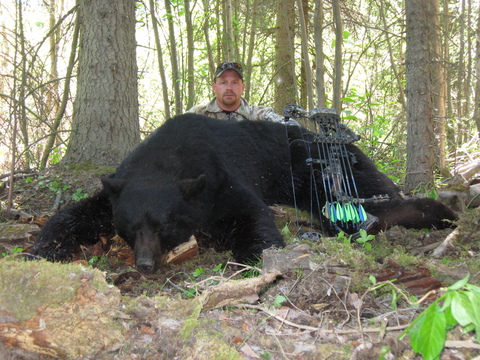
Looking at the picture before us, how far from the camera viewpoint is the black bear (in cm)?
366

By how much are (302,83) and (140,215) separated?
8166 millimetres

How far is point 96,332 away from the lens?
6.18ft

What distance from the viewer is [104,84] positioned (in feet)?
17.2

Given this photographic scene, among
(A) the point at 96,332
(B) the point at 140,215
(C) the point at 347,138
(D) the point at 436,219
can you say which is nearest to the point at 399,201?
(D) the point at 436,219

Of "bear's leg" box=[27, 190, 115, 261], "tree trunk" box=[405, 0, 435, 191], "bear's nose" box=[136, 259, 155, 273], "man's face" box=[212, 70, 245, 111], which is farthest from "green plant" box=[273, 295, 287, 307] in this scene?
"man's face" box=[212, 70, 245, 111]

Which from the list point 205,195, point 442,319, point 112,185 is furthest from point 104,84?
point 442,319

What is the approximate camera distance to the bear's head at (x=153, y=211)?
357cm

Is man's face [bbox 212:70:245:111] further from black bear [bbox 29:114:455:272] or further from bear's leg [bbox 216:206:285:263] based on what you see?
bear's leg [bbox 216:206:285:263]

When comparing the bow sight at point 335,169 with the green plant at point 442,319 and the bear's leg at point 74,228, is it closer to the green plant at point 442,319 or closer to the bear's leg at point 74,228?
the bear's leg at point 74,228


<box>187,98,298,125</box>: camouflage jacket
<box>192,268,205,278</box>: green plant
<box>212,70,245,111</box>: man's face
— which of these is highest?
<box>212,70,245,111</box>: man's face

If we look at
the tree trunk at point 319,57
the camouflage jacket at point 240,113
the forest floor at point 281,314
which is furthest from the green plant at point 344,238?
the tree trunk at point 319,57

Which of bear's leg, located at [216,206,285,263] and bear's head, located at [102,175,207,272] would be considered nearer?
bear's head, located at [102,175,207,272]

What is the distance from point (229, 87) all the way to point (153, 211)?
3172mm

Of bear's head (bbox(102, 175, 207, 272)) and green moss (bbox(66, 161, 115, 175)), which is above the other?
green moss (bbox(66, 161, 115, 175))
